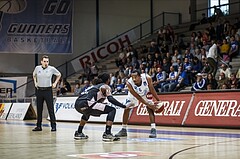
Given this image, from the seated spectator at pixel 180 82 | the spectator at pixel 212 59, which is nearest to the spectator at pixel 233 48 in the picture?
the spectator at pixel 212 59

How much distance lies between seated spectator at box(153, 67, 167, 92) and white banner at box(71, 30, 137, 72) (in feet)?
38.3

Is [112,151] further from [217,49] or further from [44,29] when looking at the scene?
[44,29]

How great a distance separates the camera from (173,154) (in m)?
7.73

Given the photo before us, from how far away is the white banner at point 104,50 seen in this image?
3356 cm

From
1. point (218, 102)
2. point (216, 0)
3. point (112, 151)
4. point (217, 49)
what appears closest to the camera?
point (112, 151)

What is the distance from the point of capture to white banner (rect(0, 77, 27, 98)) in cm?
2920

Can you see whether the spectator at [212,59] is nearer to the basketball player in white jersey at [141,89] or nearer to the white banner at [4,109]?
the basketball player in white jersey at [141,89]

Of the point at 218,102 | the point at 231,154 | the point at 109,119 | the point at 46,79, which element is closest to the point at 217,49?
the point at 218,102

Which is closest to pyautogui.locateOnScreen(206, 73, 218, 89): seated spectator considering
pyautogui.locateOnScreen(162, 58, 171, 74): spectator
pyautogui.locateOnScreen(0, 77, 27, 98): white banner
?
pyautogui.locateOnScreen(162, 58, 171, 74): spectator

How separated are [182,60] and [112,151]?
15734 mm

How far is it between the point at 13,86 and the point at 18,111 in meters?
5.33

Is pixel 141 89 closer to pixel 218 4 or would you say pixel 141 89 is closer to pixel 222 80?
pixel 222 80

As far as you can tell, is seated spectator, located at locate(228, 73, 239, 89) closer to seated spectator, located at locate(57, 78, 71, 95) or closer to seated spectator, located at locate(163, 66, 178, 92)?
seated spectator, located at locate(163, 66, 178, 92)

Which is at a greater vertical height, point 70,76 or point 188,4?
point 188,4
